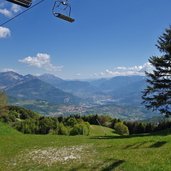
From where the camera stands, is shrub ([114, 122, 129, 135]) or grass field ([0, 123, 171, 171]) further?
shrub ([114, 122, 129, 135])

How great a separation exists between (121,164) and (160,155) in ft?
9.32

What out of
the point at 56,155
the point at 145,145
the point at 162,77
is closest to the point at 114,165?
the point at 56,155

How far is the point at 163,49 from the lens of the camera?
49969 millimetres

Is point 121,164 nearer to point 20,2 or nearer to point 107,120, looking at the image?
point 20,2

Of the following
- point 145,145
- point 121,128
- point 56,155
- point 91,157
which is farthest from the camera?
point 121,128

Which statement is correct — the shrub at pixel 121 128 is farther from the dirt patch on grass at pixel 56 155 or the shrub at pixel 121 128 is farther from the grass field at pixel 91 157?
the dirt patch on grass at pixel 56 155

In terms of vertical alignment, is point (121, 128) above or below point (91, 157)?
above

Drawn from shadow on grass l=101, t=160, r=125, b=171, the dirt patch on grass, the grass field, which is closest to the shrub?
the grass field

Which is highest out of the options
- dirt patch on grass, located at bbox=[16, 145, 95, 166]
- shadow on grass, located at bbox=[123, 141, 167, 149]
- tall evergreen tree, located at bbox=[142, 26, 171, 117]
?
tall evergreen tree, located at bbox=[142, 26, 171, 117]

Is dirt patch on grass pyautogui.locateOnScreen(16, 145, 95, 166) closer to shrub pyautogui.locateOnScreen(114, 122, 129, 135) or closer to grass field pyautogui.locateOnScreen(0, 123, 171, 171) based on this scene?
grass field pyautogui.locateOnScreen(0, 123, 171, 171)

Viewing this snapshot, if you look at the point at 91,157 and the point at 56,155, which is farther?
the point at 56,155

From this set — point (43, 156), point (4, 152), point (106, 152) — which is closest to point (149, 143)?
point (106, 152)

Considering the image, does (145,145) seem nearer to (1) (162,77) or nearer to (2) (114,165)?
(2) (114,165)

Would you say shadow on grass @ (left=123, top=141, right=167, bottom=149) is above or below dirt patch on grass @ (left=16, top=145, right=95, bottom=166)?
above
